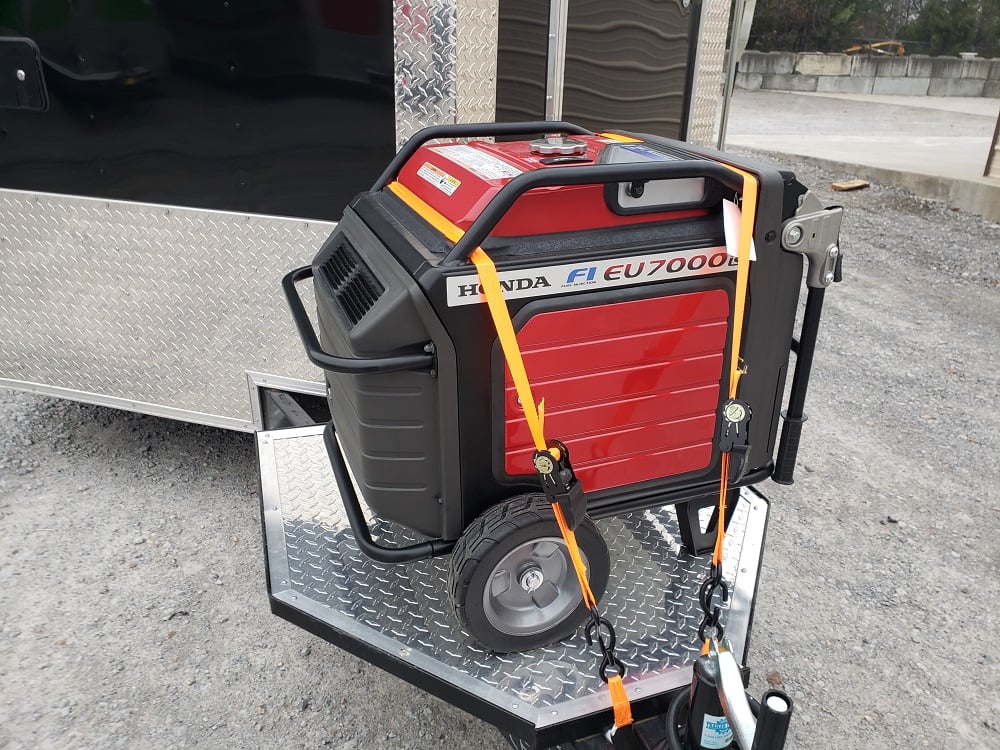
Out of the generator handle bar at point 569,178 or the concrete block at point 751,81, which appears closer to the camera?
the generator handle bar at point 569,178

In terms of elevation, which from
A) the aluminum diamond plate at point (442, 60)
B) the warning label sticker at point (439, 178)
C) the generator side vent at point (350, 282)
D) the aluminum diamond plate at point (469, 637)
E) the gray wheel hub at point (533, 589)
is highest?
the aluminum diamond plate at point (442, 60)

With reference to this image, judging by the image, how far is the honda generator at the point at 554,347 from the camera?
182 cm

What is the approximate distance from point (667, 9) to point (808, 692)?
2.86m

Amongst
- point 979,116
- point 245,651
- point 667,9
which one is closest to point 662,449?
point 245,651

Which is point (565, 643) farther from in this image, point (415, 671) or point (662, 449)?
point (662, 449)

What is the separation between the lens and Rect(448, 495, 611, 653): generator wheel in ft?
6.34

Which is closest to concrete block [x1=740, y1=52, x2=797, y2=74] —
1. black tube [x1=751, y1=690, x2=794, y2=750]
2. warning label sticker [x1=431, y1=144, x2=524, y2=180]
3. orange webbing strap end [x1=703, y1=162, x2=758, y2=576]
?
warning label sticker [x1=431, y1=144, x2=524, y2=180]

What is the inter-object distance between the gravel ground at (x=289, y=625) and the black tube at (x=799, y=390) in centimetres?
85

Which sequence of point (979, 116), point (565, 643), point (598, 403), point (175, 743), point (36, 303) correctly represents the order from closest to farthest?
point (598, 403), point (565, 643), point (175, 743), point (36, 303), point (979, 116)

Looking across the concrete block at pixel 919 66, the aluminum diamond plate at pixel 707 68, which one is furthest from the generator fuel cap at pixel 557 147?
the concrete block at pixel 919 66

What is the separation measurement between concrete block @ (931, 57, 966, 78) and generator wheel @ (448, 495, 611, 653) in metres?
26.4

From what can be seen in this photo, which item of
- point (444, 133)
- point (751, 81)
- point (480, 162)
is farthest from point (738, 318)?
point (751, 81)

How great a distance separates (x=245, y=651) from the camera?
8.92 ft

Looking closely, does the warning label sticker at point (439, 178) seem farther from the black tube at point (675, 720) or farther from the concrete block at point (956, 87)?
the concrete block at point (956, 87)
